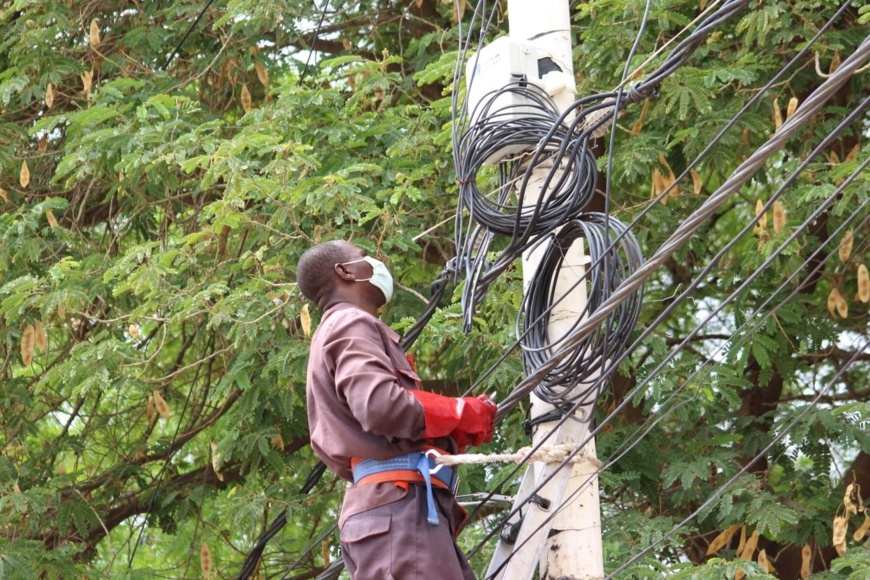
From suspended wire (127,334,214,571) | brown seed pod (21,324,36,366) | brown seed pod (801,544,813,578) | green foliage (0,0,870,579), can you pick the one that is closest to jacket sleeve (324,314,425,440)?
green foliage (0,0,870,579)

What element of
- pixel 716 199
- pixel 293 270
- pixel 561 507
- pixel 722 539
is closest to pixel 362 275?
pixel 561 507

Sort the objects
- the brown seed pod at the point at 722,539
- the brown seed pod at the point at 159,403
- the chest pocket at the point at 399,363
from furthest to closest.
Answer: the brown seed pod at the point at 159,403
the brown seed pod at the point at 722,539
the chest pocket at the point at 399,363

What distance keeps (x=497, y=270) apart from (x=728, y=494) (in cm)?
242

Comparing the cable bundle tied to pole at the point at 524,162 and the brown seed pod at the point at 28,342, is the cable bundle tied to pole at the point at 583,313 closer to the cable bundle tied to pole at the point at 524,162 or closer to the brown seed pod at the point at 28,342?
the cable bundle tied to pole at the point at 524,162

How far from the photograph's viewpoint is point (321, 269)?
439 cm

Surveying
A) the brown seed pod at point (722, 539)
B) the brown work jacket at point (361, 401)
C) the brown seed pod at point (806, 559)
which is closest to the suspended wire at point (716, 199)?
the brown work jacket at point (361, 401)

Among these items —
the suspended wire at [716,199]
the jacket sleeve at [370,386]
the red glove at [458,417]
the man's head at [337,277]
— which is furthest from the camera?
the man's head at [337,277]

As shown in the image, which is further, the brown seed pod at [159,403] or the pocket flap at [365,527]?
the brown seed pod at [159,403]

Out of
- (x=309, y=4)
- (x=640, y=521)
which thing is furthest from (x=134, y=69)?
(x=640, y=521)

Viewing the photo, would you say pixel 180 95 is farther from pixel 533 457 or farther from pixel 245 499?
pixel 533 457

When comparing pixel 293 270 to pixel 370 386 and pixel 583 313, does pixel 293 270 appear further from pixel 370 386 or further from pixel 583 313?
pixel 370 386

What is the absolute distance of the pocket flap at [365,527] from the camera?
13.3 feet

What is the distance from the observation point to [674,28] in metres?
7.66

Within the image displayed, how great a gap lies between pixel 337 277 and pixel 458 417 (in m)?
0.66
